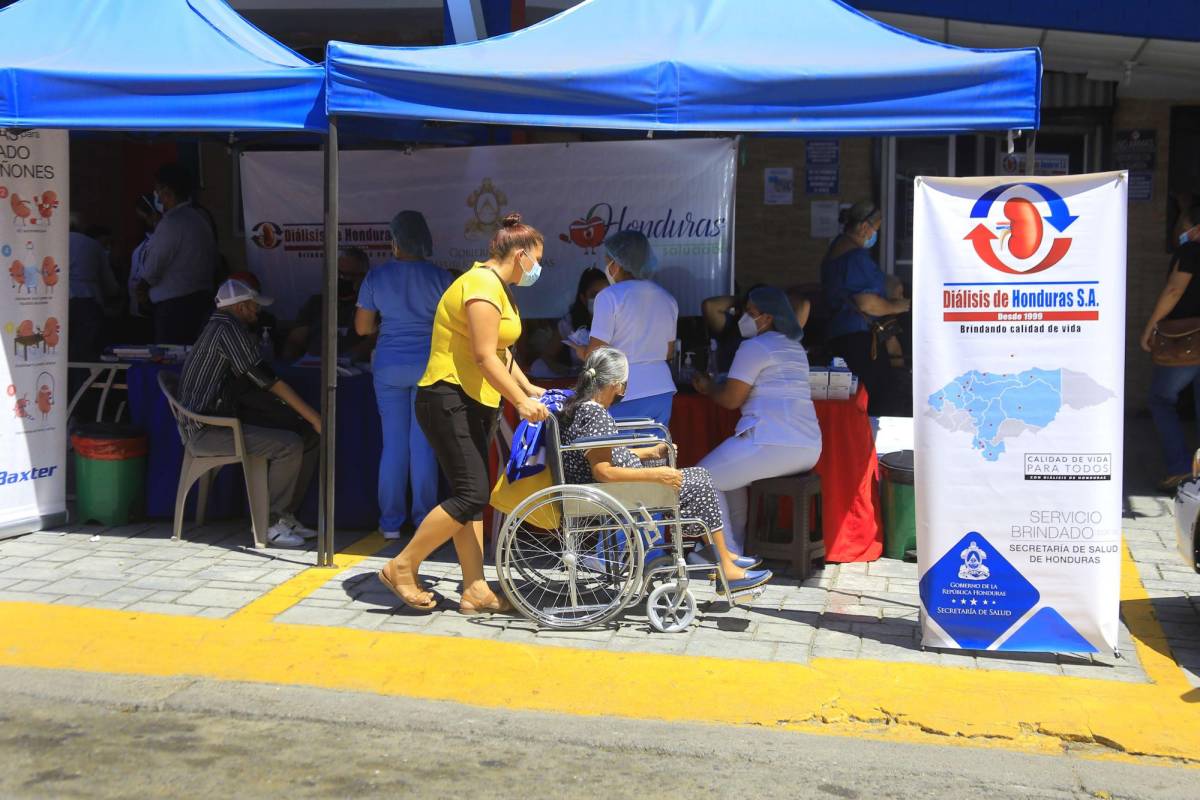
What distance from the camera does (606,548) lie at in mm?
5629

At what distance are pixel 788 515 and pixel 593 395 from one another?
5.48ft

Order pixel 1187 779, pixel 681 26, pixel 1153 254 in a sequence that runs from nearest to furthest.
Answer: pixel 1187 779 < pixel 681 26 < pixel 1153 254

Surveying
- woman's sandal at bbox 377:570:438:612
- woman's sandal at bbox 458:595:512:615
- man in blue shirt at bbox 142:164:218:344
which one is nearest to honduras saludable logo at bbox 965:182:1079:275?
woman's sandal at bbox 458:595:512:615

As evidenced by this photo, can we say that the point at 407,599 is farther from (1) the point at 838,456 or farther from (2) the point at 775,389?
(1) the point at 838,456

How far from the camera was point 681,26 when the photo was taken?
6.47 metres

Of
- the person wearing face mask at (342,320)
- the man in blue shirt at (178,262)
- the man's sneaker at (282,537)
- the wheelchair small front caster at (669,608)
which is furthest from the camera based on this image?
the man in blue shirt at (178,262)

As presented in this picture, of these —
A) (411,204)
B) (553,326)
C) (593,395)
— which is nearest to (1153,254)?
(553,326)

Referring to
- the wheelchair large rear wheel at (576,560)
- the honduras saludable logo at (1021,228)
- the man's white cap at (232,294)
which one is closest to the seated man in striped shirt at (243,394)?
the man's white cap at (232,294)

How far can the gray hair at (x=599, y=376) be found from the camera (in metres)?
5.62

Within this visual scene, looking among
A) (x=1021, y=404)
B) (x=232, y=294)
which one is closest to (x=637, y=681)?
(x=1021, y=404)

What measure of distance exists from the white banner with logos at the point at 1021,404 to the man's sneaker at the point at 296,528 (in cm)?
352

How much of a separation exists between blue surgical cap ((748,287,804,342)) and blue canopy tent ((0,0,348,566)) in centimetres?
210

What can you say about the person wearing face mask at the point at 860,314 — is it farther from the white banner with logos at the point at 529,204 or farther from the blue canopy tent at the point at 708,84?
the blue canopy tent at the point at 708,84

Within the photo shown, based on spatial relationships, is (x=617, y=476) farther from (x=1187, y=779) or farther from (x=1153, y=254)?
(x=1153, y=254)
